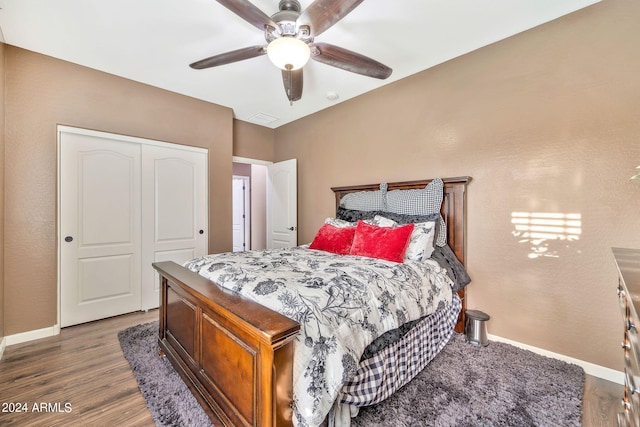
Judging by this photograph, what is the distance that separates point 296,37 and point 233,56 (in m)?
0.52

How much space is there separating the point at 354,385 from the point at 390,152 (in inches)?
99.4

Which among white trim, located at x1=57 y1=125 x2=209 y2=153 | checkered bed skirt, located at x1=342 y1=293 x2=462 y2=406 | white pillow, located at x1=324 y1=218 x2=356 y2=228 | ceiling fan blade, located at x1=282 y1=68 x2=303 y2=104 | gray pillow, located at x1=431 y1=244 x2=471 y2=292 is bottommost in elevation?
checkered bed skirt, located at x1=342 y1=293 x2=462 y2=406

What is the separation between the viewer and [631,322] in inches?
40.2

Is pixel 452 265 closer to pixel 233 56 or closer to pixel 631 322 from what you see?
pixel 631 322

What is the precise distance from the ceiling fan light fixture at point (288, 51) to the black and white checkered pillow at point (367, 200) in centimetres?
172

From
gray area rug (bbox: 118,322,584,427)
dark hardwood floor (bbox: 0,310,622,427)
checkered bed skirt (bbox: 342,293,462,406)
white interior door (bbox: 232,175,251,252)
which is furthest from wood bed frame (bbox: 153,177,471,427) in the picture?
white interior door (bbox: 232,175,251,252)

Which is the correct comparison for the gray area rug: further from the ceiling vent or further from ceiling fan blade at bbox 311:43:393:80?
the ceiling vent

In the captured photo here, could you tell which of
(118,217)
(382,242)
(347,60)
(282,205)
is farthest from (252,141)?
(382,242)

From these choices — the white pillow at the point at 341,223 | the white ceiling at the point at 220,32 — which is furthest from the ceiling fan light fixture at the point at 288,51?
the white pillow at the point at 341,223

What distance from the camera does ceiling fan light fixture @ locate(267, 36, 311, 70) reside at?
1.73 meters

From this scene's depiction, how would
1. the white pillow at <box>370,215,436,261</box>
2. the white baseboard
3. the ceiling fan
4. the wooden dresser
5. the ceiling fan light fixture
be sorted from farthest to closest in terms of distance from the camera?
the white pillow at <box>370,215,436,261</box> < the white baseboard < the ceiling fan light fixture < the ceiling fan < the wooden dresser

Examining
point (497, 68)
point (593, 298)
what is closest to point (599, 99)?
point (497, 68)

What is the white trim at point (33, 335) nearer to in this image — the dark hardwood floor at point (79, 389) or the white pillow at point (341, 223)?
the dark hardwood floor at point (79, 389)

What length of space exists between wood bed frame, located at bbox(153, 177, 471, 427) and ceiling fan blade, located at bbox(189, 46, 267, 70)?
5.30ft
